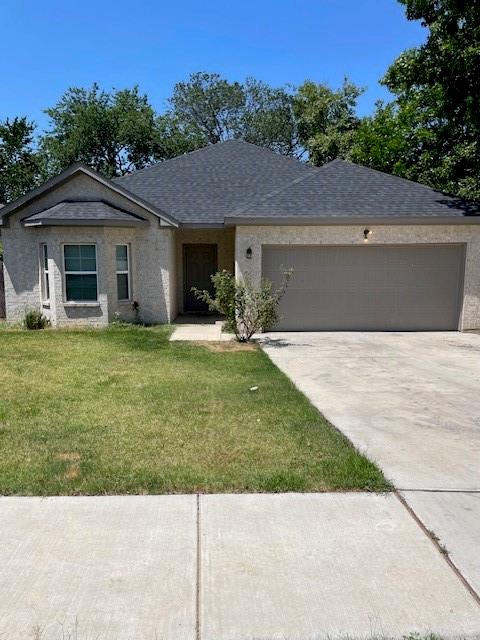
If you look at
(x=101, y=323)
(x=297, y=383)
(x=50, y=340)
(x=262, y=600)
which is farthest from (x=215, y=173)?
(x=262, y=600)

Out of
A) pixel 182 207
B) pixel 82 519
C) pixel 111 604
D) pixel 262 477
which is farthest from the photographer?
pixel 182 207

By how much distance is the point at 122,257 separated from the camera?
13.2 meters

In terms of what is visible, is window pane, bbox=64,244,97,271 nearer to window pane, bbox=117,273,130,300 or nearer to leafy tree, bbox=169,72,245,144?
window pane, bbox=117,273,130,300

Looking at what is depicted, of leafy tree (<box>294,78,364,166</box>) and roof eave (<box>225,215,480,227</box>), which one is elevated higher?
leafy tree (<box>294,78,364,166</box>)

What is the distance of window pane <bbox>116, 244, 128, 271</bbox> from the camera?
42.9ft

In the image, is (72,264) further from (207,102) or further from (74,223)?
(207,102)

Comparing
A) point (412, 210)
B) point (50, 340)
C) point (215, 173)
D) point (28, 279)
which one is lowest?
point (50, 340)

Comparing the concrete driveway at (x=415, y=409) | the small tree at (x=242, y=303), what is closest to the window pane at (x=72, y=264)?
the small tree at (x=242, y=303)

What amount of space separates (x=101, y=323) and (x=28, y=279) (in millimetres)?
2708

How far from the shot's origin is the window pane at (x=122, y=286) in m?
13.2

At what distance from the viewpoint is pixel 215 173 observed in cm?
1673

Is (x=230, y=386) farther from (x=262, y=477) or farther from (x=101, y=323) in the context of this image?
→ (x=101, y=323)

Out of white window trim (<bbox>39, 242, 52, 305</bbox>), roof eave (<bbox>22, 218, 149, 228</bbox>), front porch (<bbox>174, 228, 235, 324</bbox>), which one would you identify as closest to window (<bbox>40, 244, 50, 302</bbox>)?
white window trim (<bbox>39, 242, 52, 305</bbox>)

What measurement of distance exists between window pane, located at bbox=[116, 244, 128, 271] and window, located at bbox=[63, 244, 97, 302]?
0.75 metres
